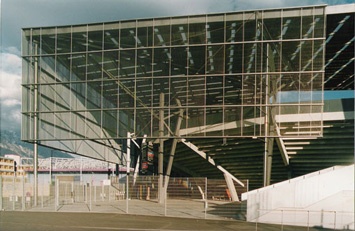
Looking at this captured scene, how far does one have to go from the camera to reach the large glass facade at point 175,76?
25.8 metres

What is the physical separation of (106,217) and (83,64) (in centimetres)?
1474

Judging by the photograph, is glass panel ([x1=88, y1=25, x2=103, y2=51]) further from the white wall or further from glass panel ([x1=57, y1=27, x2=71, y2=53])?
the white wall

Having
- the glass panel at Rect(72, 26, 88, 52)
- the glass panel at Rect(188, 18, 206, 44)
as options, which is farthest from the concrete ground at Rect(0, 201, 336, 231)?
the glass panel at Rect(72, 26, 88, 52)

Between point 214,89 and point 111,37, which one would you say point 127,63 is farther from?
point 214,89

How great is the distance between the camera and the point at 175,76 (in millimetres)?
27156

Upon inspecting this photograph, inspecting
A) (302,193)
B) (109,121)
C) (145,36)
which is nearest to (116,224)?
(302,193)

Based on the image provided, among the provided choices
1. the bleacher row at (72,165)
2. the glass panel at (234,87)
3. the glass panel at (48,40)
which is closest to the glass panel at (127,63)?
the glass panel at (48,40)

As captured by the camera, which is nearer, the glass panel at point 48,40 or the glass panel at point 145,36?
the glass panel at point 145,36

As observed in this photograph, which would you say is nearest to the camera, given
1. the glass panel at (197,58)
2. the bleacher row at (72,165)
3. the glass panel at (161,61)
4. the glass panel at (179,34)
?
the glass panel at (179,34)

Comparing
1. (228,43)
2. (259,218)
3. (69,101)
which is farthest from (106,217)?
(228,43)

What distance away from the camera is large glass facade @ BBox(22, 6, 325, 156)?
84.6 feet

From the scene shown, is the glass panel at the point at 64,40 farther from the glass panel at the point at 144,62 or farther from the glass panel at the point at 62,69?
the glass panel at the point at 144,62

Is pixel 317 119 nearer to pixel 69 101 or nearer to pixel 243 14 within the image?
pixel 243 14

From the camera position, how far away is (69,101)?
29594 millimetres
